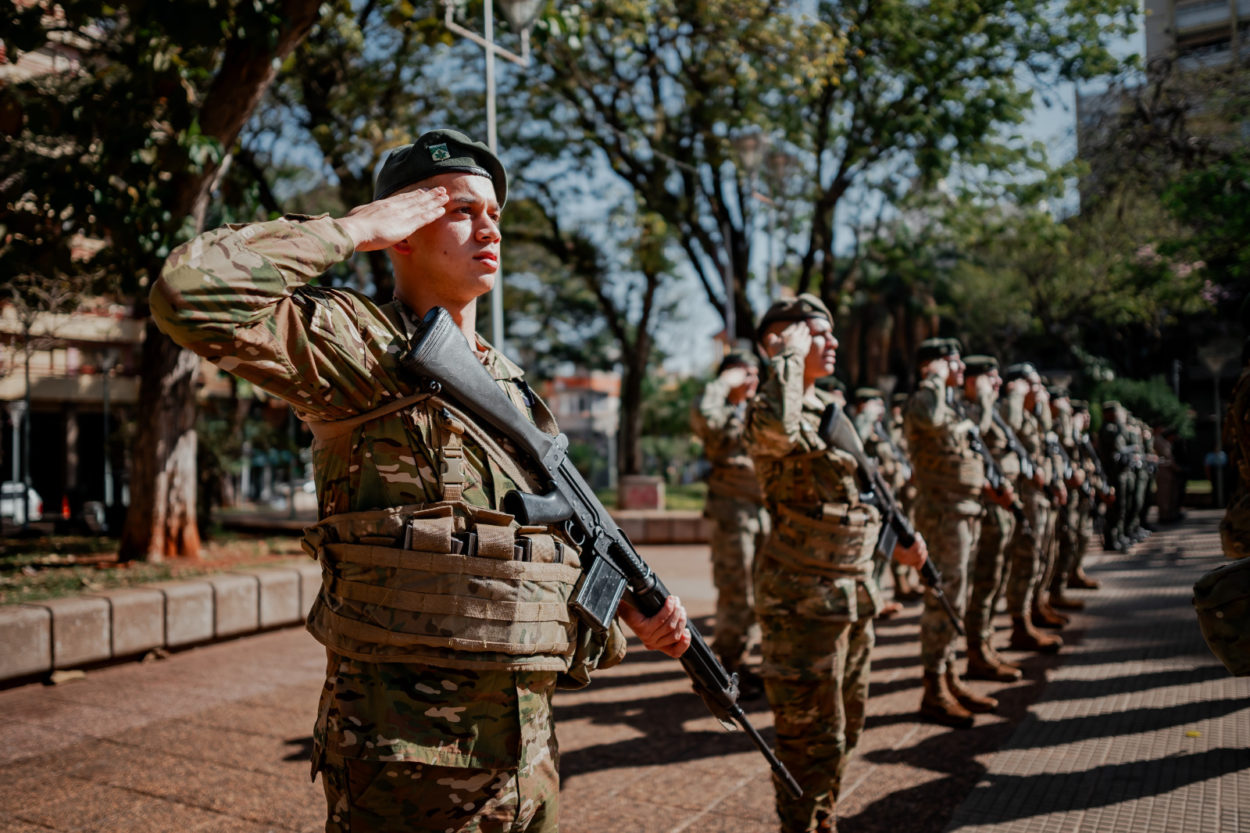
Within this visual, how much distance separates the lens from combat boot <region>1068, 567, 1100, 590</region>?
9734 mm

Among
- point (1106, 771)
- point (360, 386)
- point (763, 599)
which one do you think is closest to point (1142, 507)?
point (1106, 771)

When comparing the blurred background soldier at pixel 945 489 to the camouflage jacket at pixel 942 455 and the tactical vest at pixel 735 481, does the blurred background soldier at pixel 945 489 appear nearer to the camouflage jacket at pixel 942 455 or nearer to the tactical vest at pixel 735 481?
the camouflage jacket at pixel 942 455

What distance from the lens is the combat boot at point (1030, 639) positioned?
6.75 meters

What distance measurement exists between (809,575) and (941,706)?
2050 mm

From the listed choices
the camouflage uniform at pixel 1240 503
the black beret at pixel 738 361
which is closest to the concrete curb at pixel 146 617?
the black beret at pixel 738 361

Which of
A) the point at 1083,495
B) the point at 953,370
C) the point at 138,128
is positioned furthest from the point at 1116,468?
the point at 138,128

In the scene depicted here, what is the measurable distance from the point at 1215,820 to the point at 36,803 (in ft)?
15.1

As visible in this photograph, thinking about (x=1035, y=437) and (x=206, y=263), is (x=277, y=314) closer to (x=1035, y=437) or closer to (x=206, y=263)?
(x=206, y=263)

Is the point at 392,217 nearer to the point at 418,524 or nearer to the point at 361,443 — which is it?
the point at 361,443

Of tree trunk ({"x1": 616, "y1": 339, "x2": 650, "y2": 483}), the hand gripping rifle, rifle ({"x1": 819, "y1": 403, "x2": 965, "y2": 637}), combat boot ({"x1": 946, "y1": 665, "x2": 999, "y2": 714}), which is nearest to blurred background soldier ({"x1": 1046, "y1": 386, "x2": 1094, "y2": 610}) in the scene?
combat boot ({"x1": 946, "y1": 665, "x2": 999, "y2": 714})

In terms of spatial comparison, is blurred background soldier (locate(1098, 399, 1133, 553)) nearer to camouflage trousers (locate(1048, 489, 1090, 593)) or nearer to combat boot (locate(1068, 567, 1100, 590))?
combat boot (locate(1068, 567, 1100, 590))

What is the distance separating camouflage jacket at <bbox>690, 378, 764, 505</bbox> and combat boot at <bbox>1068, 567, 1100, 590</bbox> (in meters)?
5.37

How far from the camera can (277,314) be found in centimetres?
174

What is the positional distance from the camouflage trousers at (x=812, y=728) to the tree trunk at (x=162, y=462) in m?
6.49
